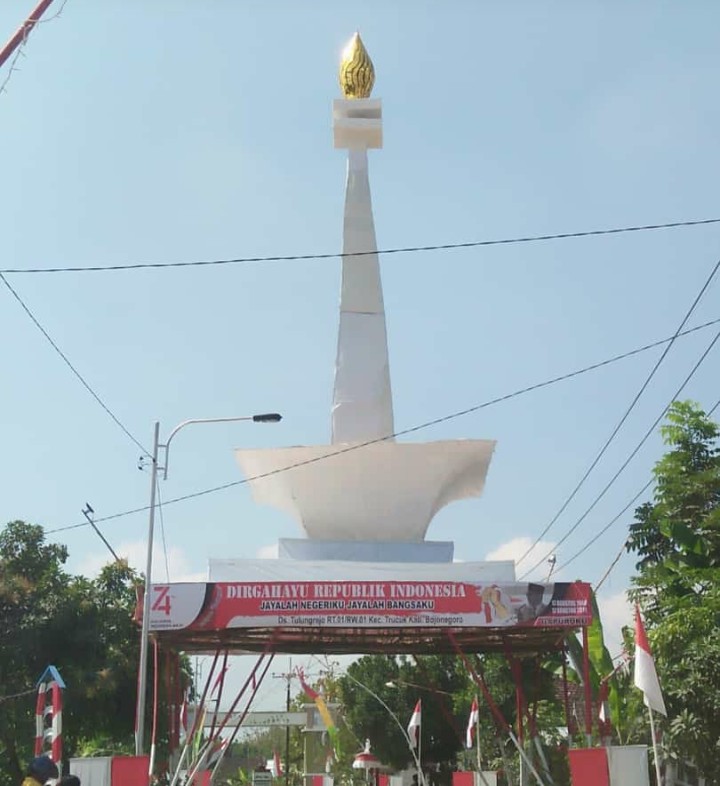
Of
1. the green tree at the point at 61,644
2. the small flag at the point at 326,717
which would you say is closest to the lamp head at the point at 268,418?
the green tree at the point at 61,644


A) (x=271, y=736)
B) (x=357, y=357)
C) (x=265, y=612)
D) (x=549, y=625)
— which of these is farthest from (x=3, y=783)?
(x=271, y=736)

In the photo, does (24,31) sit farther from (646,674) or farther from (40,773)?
(646,674)

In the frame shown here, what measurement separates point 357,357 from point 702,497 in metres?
9.33

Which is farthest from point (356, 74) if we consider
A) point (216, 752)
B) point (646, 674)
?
point (646, 674)

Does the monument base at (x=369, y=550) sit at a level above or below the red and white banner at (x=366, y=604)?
above

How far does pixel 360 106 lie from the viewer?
27.7 m

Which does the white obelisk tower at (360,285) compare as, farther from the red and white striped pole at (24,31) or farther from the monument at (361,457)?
the red and white striped pole at (24,31)

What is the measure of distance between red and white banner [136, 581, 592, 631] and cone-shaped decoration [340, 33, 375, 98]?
595 inches

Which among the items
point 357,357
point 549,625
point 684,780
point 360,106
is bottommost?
point 684,780

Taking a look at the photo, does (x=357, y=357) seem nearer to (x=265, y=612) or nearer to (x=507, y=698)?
(x=265, y=612)

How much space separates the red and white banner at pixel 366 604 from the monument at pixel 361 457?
640 centimetres

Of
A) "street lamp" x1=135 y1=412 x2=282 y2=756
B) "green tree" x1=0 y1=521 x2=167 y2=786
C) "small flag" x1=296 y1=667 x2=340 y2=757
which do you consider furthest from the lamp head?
"small flag" x1=296 y1=667 x2=340 y2=757

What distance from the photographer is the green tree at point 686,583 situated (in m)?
20.7

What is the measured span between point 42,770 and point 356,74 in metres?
23.8
